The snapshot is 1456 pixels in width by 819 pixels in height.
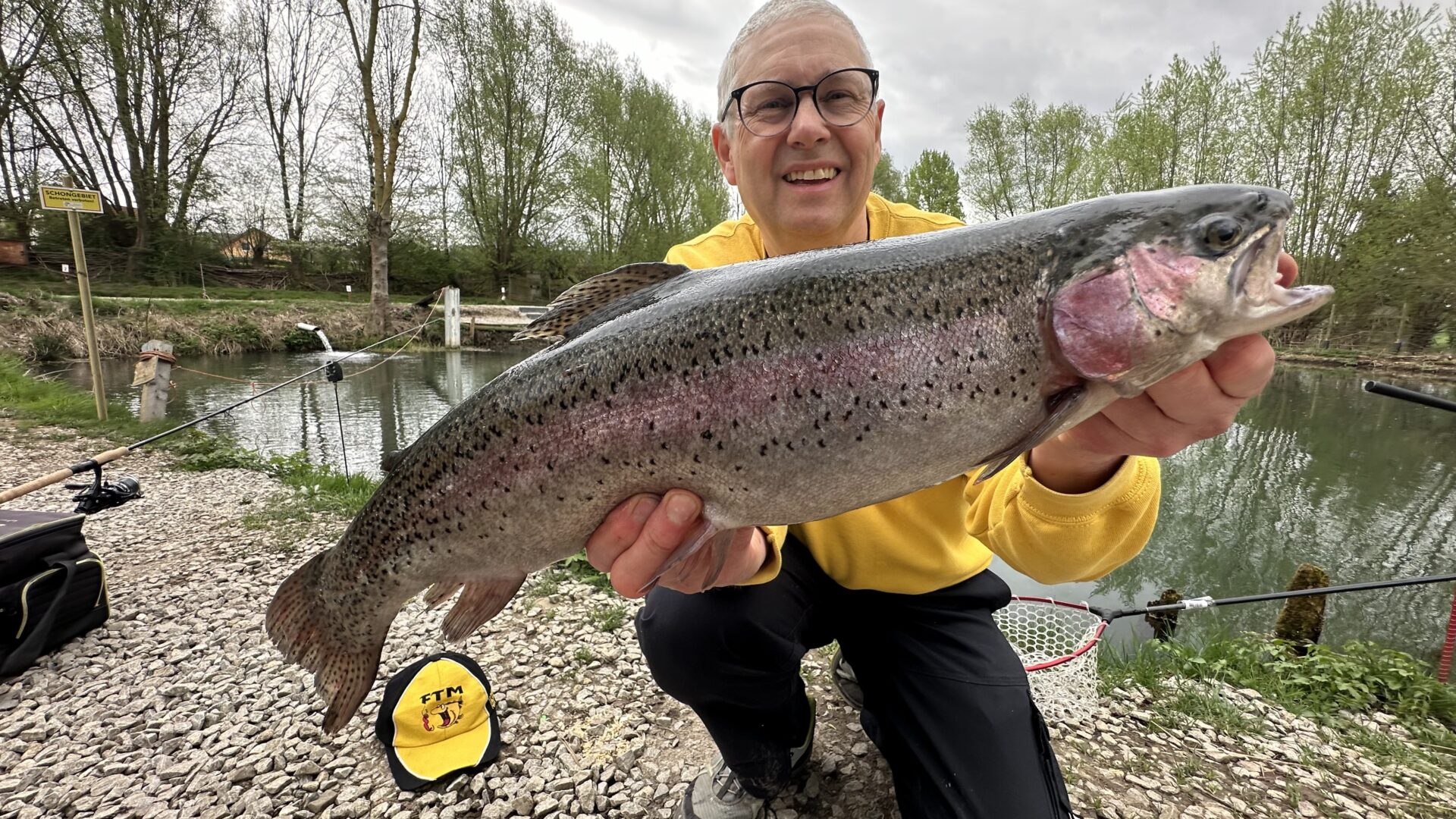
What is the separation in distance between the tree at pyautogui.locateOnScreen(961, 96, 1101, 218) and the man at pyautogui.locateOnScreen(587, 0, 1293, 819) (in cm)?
3613

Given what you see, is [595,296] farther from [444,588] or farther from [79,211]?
[79,211]

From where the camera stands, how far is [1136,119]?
92.7 feet

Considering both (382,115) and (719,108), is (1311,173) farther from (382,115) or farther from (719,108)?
(382,115)

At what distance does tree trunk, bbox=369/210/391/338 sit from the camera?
2280 centimetres

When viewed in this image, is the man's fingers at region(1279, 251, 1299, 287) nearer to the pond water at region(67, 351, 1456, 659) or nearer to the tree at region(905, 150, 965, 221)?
the pond water at region(67, 351, 1456, 659)

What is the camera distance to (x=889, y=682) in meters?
2.60

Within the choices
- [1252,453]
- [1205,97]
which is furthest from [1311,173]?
[1252,453]

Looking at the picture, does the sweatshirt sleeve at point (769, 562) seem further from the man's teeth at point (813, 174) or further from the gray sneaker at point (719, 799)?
the man's teeth at point (813, 174)

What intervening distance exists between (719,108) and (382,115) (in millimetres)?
29145

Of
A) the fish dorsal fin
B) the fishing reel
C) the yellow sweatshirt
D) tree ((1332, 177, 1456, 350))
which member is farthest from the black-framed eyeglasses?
tree ((1332, 177, 1456, 350))

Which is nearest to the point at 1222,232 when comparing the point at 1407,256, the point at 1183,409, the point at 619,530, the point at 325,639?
the point at 1183,409

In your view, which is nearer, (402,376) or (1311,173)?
(402,376)

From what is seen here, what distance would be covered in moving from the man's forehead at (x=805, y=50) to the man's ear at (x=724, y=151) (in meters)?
0.39

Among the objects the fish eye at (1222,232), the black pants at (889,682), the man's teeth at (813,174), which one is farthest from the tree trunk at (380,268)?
the fish eye at (1222,232)
